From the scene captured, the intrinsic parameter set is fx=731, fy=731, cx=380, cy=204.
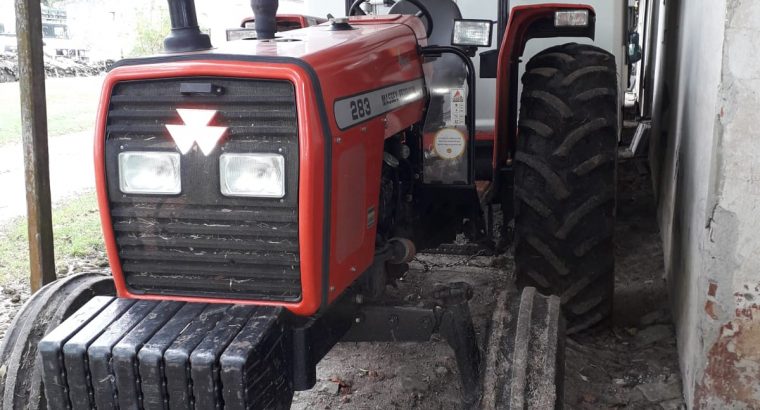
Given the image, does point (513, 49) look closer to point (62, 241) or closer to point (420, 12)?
point (420, 12)

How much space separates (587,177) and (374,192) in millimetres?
1120

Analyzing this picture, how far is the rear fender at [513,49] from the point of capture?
344 cm

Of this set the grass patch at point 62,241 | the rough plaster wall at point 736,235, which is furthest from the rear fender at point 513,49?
the grass patch at point 62,241

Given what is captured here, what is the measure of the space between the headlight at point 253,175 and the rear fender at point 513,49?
1.72 meters

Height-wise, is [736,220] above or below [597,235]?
above

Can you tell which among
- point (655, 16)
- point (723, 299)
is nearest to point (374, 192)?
point (723, 299)

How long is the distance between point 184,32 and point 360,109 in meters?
0.59

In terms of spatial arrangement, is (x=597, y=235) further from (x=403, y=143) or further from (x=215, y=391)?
(x=215, y=391)

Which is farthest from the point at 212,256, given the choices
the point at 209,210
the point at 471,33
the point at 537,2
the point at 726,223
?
the point at 537,2

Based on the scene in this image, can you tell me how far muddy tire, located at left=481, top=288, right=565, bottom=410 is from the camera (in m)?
2.19

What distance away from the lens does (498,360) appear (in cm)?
234

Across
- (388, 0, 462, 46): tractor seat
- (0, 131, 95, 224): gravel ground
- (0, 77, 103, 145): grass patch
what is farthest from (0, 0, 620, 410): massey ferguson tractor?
(0, 77, 103, 145): grass patch

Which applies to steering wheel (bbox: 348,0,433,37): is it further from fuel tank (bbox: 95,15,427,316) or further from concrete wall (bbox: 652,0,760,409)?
concrete wall (bbox: 652,0,760,409)

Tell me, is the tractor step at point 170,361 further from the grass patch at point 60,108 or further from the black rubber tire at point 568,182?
the grass patch at point 60,108
